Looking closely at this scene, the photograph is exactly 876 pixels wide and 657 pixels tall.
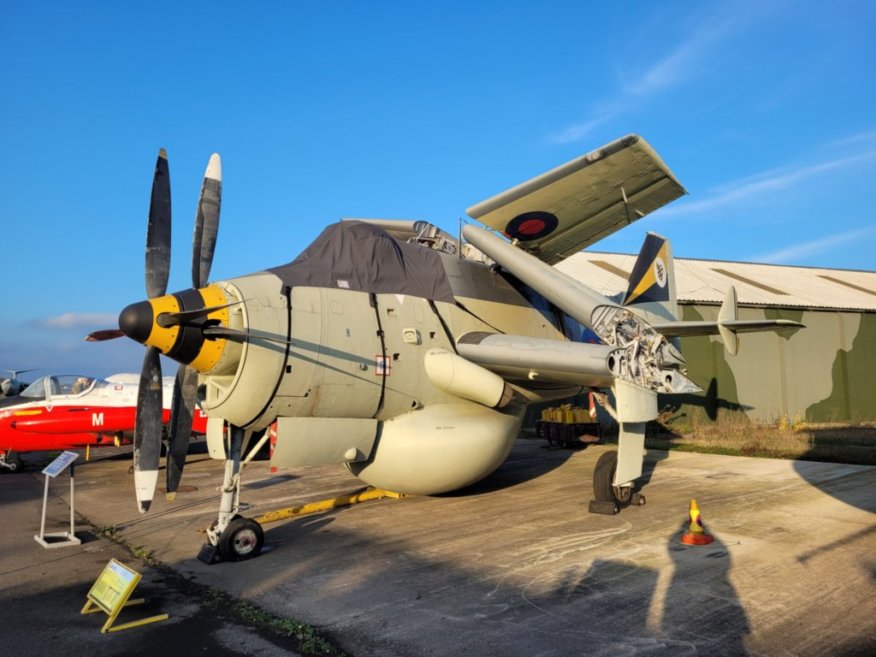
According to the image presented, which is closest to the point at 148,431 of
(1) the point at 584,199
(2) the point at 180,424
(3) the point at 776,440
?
(2) the point at 180,424

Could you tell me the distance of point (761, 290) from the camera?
2672cm

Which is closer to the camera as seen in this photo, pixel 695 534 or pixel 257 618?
pixel 257 618

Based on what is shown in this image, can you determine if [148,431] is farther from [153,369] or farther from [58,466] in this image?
[58,466]

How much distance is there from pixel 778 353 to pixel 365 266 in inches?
816

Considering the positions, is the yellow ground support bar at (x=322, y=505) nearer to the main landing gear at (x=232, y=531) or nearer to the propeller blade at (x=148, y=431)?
the main landing gear at (x=232, y=531)

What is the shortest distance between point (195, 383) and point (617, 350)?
5725mm

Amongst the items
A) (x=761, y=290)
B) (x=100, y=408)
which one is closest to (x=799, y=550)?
(x=100, y=408)

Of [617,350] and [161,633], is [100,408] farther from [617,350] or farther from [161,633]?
[617,350]

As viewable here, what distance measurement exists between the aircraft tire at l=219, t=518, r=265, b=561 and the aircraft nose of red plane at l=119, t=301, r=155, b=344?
2551 millimetres

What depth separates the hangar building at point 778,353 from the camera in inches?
890

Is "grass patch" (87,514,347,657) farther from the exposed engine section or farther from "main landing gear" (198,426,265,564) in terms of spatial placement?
the exposed engine section

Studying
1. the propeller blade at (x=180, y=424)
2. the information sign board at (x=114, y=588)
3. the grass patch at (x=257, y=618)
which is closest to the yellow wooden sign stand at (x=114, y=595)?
the information sign board at (x=114, y=588)

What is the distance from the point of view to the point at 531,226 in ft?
35.2

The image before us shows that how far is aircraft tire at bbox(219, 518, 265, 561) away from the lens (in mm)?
7402
